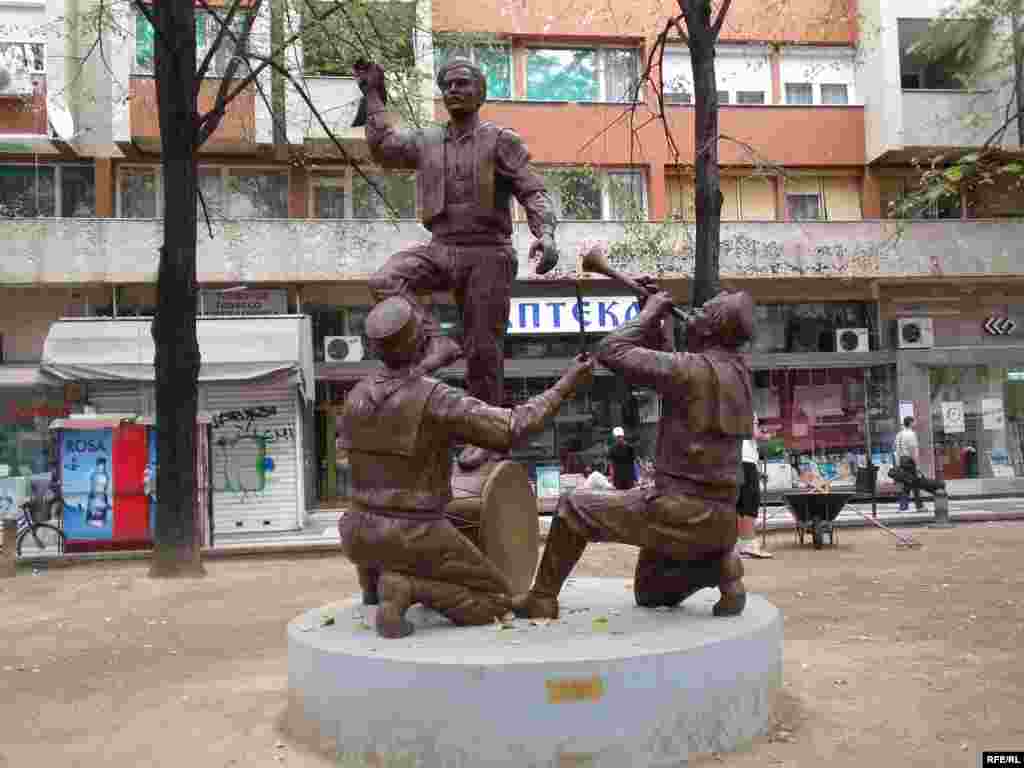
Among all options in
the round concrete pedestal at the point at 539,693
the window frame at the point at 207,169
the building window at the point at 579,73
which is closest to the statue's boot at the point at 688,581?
the round concrete pedestal at the point at 539,693

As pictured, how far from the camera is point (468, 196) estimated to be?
19.7ft

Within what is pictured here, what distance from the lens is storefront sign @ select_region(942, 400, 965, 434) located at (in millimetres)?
23172

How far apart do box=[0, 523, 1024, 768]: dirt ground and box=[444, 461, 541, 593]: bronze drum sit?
1.35 meters

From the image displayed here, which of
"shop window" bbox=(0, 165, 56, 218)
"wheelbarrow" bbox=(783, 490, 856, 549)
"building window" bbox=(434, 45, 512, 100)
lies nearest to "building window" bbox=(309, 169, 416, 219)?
"building window" bbox=(434, 45, 512, 100)

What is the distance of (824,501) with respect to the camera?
13500 mm

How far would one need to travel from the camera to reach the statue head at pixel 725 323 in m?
4.80

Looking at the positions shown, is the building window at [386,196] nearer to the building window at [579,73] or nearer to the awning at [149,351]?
the awning at [149,351]

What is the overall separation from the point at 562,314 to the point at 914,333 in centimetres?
805

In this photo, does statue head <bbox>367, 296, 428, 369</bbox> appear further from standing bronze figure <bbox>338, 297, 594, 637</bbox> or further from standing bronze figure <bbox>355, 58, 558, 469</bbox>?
standing bronze figure <bbox>355, 58, 558, 469</bbox>

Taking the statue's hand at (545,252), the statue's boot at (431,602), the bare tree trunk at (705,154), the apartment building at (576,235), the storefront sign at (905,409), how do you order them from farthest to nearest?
the storefront sign at (905,409)
the apartment building at (576,235)
the bare tree trunk at (705,154)
the statue's hand at (545,252)
the statue's boot at (431,602)

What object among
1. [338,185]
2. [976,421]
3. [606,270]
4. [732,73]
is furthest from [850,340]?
[606,270]

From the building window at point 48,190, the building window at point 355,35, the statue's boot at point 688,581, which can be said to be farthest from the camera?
the building window at point 48,190

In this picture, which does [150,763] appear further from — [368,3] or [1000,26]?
[1000,26]

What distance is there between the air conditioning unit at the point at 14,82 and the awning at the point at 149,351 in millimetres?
4680
